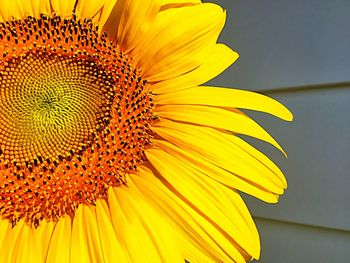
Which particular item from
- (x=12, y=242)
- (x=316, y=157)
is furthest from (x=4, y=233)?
(x=316, y=157)

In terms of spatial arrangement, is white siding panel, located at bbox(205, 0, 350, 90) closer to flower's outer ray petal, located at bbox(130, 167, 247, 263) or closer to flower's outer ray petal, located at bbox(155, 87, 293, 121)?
flower's outer ray petal, located at bbox(155, 87, 293, 121)

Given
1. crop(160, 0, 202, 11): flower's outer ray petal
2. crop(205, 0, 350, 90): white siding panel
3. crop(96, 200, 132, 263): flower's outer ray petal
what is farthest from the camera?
crop(205, 0, 350, 90): white siding panel

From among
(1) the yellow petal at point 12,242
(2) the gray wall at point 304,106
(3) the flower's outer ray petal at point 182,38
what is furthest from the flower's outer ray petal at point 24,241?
(2) the gray wall at point 304,106

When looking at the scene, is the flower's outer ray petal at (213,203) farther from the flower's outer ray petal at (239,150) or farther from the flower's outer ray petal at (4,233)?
the flower's outer ray petal at (4,233)

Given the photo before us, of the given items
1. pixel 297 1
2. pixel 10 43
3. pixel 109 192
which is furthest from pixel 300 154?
pixel 10 43

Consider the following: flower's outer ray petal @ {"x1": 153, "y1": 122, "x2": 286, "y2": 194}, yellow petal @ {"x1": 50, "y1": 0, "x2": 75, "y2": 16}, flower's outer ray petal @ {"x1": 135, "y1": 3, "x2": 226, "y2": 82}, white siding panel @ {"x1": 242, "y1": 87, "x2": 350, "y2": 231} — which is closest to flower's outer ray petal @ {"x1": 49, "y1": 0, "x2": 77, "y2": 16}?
yellow petal @ {"x1": 50, "y1": 0, "x2": 75, "y2": 16}

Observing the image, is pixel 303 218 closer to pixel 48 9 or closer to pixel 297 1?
pixel 297 1

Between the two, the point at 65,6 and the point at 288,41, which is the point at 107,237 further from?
the point at 288,41
